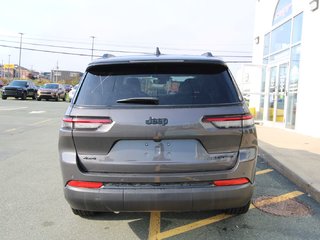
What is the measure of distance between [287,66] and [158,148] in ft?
35.1

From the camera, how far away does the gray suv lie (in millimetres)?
3191

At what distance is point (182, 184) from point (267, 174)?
3578 mm

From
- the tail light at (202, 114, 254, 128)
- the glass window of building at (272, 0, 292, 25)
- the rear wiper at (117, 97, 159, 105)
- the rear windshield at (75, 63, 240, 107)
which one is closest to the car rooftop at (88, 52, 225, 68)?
the rear windshield at (75, 63, 240, 107)

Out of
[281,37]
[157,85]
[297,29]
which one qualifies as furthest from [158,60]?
[281,37]

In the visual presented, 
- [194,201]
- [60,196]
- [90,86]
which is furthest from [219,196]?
[60,196]

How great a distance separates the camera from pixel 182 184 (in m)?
3.23

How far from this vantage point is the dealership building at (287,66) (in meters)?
10.5

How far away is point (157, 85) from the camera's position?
135 inches

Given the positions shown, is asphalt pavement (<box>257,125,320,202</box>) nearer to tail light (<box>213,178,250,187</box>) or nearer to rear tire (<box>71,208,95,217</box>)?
tail light (<box>213,178,250,187</box>)

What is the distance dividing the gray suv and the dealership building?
307 inches

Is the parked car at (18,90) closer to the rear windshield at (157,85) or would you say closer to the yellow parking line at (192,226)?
the rear windshield at (157,85)

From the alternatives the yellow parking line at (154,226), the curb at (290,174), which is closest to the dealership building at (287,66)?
the curb at (290,174)

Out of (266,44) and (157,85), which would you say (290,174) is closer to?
(157,85)

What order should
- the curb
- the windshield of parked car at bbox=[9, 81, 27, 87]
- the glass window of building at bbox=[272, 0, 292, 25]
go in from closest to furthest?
the curb
the glass window of building at bbox=[272, 0, 292, 25]
the windshield of parked car at bbox=[9, 81, 27, 87]
